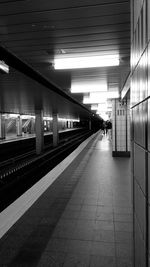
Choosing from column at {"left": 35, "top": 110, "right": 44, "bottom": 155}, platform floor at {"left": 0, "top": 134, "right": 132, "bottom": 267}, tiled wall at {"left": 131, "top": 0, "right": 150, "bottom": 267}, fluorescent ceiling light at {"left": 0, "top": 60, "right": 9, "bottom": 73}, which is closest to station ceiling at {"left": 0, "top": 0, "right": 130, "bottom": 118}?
fluorescent ceiling light at {"left": 0, "top": 60, "right": 9, "bottom": 73}

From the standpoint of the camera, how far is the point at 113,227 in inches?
144

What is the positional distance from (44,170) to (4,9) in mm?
10201

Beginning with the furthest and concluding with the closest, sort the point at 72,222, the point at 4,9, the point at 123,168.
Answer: the point at 123,168, the point at 72,222, the point at 4,9

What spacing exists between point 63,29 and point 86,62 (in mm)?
1633

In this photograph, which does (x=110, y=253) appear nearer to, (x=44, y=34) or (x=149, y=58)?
(x=149, y=58)

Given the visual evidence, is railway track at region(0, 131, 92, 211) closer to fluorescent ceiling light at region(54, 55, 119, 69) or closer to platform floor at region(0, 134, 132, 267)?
platform floor at region(0, 134, 132, 267)

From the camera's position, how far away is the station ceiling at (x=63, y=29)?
270cm

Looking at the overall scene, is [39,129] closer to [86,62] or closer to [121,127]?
[121,127]

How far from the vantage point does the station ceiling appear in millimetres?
2704

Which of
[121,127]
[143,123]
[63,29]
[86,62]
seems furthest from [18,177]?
[143,123]

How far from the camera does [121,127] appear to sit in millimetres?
11094

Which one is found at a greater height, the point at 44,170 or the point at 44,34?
the point at 44,34

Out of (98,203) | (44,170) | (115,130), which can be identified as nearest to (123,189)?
(98,203)

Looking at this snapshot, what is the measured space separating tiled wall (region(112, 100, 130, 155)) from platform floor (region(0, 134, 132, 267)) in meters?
5.00
